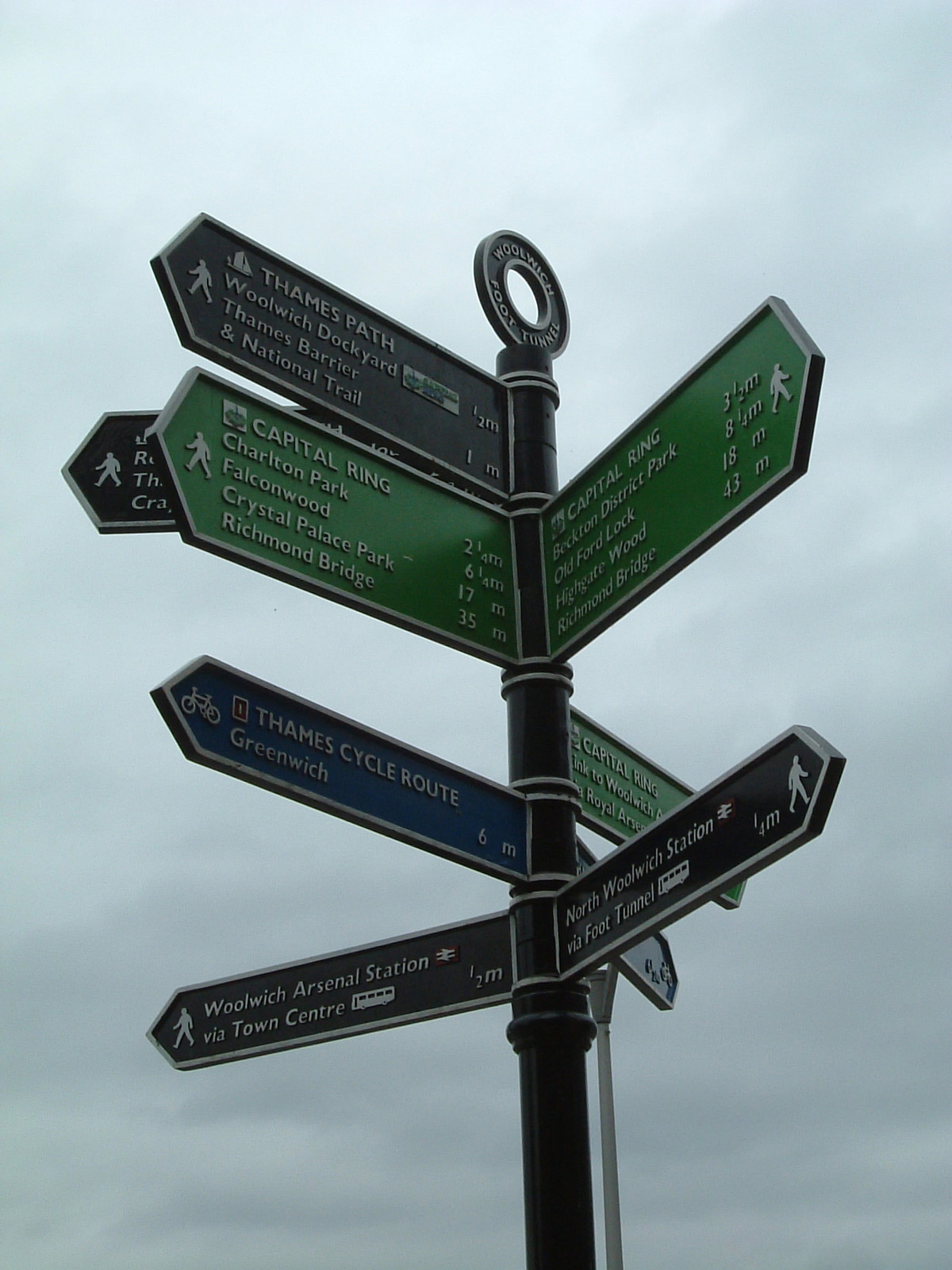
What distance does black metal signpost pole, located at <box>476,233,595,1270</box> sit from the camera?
14.4 feet

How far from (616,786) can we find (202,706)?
1.98 metres

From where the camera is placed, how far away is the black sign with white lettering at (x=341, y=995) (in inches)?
189

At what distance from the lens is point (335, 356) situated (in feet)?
17.2

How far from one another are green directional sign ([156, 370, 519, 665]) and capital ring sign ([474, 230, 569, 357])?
2.97 feet

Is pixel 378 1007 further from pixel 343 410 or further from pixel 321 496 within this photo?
pixel 343 410

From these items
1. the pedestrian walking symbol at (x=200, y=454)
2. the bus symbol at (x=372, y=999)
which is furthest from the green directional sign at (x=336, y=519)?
the bus symbol at (x=372, y=999)

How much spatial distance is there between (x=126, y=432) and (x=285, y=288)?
32.1 inches

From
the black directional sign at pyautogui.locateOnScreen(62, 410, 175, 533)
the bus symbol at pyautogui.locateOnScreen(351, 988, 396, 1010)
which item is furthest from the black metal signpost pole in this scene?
the black directional sign at pyautogui.locateOnScreen(62, 410, 175, 533)

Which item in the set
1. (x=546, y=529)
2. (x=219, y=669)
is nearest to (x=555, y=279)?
(x=546, y=529)

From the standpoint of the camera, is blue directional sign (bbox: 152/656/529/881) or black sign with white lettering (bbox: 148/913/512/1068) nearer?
blue directional sign (bbox: 152/656/529/881)

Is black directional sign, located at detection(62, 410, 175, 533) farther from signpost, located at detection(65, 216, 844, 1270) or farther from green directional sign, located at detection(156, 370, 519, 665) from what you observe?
green directional sign, located at detection(156, 370, 519, 665)

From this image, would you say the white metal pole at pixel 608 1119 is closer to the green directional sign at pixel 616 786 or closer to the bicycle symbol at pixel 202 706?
the green directional sign at pixel 616 786

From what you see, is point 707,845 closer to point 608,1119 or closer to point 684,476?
point 684,476

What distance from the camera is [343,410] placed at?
5.18 metres
